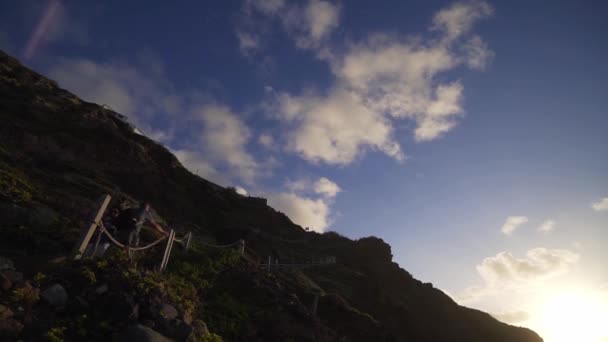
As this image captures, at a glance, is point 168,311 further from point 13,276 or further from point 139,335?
point 13,276

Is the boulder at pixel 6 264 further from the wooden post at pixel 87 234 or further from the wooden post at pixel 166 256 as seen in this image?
the wooden post at pixel 166 256

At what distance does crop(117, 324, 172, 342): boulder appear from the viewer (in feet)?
24.3

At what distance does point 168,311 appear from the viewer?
30.4 ft

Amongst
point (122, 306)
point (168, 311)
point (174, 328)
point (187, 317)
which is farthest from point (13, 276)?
point (187, 317)

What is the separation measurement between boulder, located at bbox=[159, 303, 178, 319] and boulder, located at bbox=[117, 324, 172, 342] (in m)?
1.23

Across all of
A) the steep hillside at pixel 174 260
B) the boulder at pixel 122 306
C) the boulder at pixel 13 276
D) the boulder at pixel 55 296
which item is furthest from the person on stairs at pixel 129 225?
the boulder at pixel 13 276

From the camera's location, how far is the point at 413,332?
113 feet

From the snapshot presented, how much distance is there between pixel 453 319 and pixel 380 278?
1030 centimetres

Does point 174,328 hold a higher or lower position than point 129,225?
lower

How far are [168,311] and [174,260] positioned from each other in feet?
21.3

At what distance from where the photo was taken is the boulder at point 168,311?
9.05m

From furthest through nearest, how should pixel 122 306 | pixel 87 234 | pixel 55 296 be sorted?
pixel 87 234 → pixel 122 306 → pixel 55 296

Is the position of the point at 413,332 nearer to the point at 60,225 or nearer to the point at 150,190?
the point at 150,190

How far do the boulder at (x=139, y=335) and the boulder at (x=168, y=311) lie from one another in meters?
1.23
